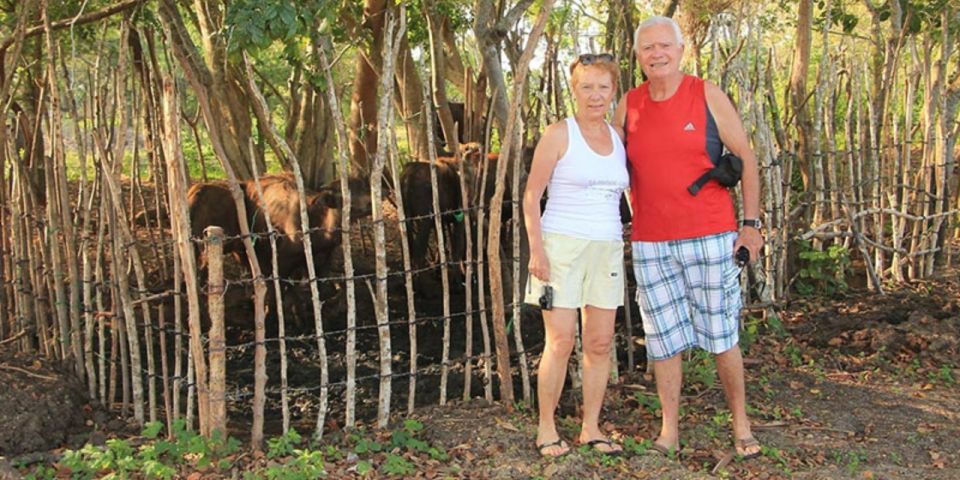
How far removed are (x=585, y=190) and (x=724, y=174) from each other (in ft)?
2.04

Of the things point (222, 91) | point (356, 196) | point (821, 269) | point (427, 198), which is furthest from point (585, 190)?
point (222, 91)

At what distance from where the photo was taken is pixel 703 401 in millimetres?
5191

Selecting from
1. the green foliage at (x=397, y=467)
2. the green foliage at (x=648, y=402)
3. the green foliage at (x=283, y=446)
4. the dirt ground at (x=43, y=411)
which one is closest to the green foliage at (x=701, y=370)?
the green foliage at (x=648, y=402)

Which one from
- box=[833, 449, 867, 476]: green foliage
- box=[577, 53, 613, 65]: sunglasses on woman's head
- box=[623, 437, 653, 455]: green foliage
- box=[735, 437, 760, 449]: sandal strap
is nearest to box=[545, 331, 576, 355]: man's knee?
box=[623, 437, 653, 455]: green foliage

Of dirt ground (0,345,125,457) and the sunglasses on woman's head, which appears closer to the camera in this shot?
the sunglasses on woman's head

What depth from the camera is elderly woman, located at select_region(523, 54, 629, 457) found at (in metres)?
4.02

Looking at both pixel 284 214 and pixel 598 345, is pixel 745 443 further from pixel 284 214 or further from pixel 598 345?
pixel 284 214

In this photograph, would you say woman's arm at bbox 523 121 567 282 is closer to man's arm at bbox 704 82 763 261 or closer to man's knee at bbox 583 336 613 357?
man's knee at bbox 583 336 613 357

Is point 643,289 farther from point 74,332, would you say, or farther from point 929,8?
point 929,8

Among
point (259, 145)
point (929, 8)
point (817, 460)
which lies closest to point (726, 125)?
point (817, 460)

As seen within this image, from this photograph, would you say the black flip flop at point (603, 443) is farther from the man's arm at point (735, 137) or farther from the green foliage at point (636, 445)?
the man's arm at point (735, 137)

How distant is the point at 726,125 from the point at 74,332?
3965 mm

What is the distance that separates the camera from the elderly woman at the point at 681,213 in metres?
4.07

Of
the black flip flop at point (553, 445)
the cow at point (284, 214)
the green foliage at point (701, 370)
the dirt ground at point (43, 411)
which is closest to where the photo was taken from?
the black flip flop at point (553, 445)
